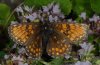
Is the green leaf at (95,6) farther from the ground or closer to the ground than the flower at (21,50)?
farther from the ground

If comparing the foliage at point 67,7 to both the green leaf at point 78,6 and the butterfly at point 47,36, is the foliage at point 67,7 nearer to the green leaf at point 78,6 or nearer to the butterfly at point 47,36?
the green leaf at point 78,6

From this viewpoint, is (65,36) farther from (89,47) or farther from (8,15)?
(8,15)

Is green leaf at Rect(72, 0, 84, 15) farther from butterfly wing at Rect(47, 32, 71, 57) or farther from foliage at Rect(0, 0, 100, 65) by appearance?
butterfly wing at Rect(47, 32, 71, 57)

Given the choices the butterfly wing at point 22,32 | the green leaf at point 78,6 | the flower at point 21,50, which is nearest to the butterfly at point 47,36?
the butterfly wing at point 22,32

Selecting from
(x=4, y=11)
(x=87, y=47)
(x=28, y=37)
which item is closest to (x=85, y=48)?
(x=87, y=47)

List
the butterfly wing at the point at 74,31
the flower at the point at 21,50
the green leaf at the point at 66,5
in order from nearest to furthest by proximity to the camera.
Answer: the butterfly wing at the point at 74,31 → the flower at the point at 21,50 → the green leaf at the point at 66,5

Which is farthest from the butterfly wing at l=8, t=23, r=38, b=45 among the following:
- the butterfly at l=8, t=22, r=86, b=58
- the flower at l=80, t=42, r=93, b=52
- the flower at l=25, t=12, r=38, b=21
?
the flower at l=80, t=42, r=93, b=52

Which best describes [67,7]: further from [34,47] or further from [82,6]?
[34,47]
